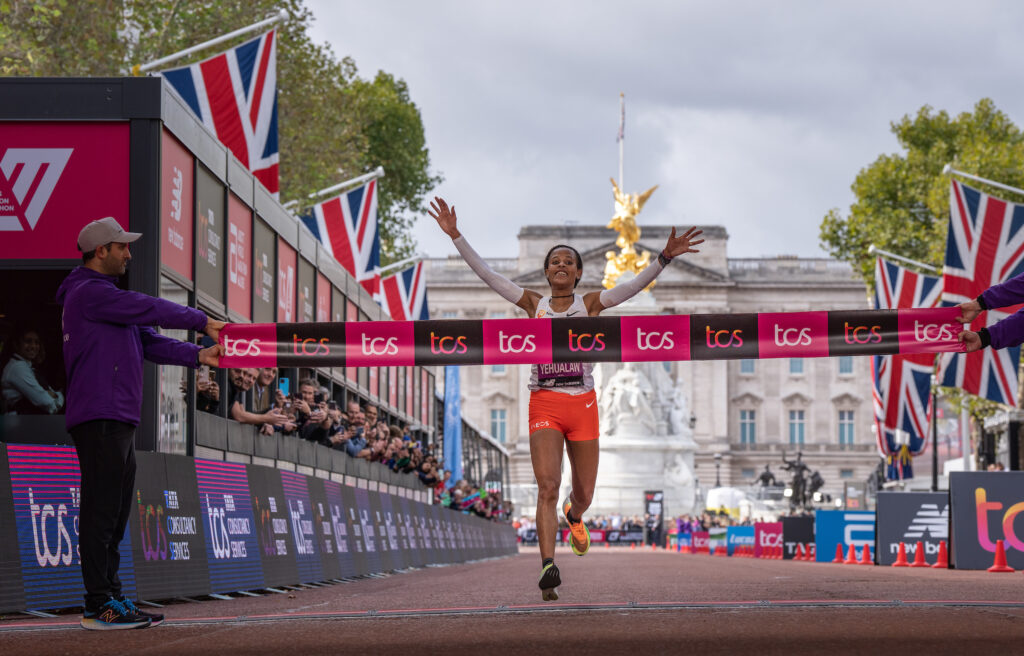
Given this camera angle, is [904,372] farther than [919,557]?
Yes

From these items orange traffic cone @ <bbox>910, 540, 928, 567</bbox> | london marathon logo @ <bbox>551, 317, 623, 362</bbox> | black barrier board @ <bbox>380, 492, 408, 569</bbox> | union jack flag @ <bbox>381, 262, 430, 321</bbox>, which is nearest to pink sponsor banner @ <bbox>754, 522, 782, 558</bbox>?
union jack flag @ <bbox>381, 262, 430, 321</bbox>

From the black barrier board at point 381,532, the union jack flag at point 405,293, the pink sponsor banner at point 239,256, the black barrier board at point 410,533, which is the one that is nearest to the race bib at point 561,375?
the pink sponsor banner at point 239,256

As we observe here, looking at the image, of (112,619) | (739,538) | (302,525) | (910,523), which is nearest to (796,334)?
(112,619)

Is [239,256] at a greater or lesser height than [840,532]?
greater

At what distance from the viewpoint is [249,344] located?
902 cm

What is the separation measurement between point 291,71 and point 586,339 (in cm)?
3034

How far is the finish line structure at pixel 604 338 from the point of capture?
29.9 ft

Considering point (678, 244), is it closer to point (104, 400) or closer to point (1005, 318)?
point (1005, 318)

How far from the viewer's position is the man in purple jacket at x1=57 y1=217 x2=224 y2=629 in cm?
768

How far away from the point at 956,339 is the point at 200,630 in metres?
4.85

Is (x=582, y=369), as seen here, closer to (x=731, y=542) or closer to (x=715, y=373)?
(x=731, y=542)

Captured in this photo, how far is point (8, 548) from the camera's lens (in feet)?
29.1

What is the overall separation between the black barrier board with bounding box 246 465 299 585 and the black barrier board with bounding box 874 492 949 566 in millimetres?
13777

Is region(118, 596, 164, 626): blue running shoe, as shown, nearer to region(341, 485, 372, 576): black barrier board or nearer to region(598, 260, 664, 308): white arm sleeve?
region(598, 260, 664, 308): white arm sleeve
